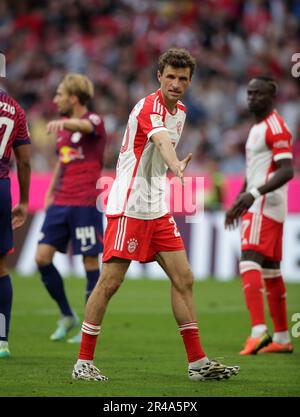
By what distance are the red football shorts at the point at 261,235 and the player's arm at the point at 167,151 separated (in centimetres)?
262

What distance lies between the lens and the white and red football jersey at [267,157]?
28.1 ft

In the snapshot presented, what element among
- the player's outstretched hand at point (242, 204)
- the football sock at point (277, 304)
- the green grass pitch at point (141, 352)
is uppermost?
the player's outstretched hand at point (242, 204)

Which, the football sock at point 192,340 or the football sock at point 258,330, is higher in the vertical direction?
the football sock at point 192,340

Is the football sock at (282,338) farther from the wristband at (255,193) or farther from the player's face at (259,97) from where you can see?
the player's face at (259,97)

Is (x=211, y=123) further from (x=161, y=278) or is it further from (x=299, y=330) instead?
(x=299, y=330)

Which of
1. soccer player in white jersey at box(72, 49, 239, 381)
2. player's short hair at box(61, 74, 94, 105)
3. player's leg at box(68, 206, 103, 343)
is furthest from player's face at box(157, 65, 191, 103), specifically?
player's leg at box(68, 206, 103, 343)

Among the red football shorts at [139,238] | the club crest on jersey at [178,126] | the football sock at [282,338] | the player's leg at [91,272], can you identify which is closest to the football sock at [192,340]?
the red football shorts at [139,238]

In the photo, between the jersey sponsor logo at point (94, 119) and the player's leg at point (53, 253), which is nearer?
the jersey sponsor logo at point (94, 119)

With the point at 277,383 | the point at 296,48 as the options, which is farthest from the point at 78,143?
the point at 296,48

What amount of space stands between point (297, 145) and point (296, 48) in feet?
9.78

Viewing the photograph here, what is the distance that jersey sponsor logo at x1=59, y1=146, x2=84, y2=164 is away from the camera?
373 inches

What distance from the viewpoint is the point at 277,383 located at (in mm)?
6461

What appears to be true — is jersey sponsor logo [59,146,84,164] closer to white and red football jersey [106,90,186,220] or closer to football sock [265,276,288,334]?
football sock [265,276,288,334]

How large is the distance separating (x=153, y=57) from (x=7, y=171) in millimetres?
13408
